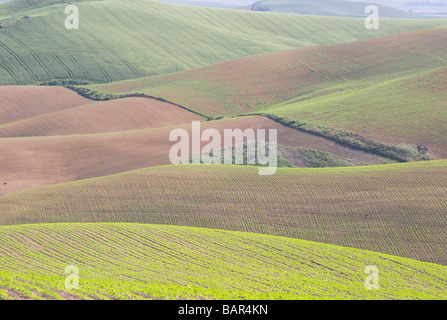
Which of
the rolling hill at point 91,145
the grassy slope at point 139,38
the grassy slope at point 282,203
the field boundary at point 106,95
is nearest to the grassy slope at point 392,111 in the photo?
the rolling hill at point 91,145

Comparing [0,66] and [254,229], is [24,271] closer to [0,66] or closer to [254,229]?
[254,229]

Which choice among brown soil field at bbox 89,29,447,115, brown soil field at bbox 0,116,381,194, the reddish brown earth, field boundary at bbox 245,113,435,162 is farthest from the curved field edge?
brown soil field at bbox 89,29,447,115

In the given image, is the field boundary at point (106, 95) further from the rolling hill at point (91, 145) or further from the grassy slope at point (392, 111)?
the grassy slope at point (392, 111)

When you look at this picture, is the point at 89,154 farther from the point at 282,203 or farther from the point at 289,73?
the point at 289,73

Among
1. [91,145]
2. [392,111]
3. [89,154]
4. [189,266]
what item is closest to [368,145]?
[392,111]

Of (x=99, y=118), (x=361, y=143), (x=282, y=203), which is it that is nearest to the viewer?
(x=282, y=203)

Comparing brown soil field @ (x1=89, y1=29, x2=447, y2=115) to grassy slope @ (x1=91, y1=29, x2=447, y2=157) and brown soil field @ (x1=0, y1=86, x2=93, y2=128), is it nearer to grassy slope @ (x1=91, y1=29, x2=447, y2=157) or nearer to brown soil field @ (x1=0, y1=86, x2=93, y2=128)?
grassy slope @ (x1=91, y1=29, x2=447, y2=157)
